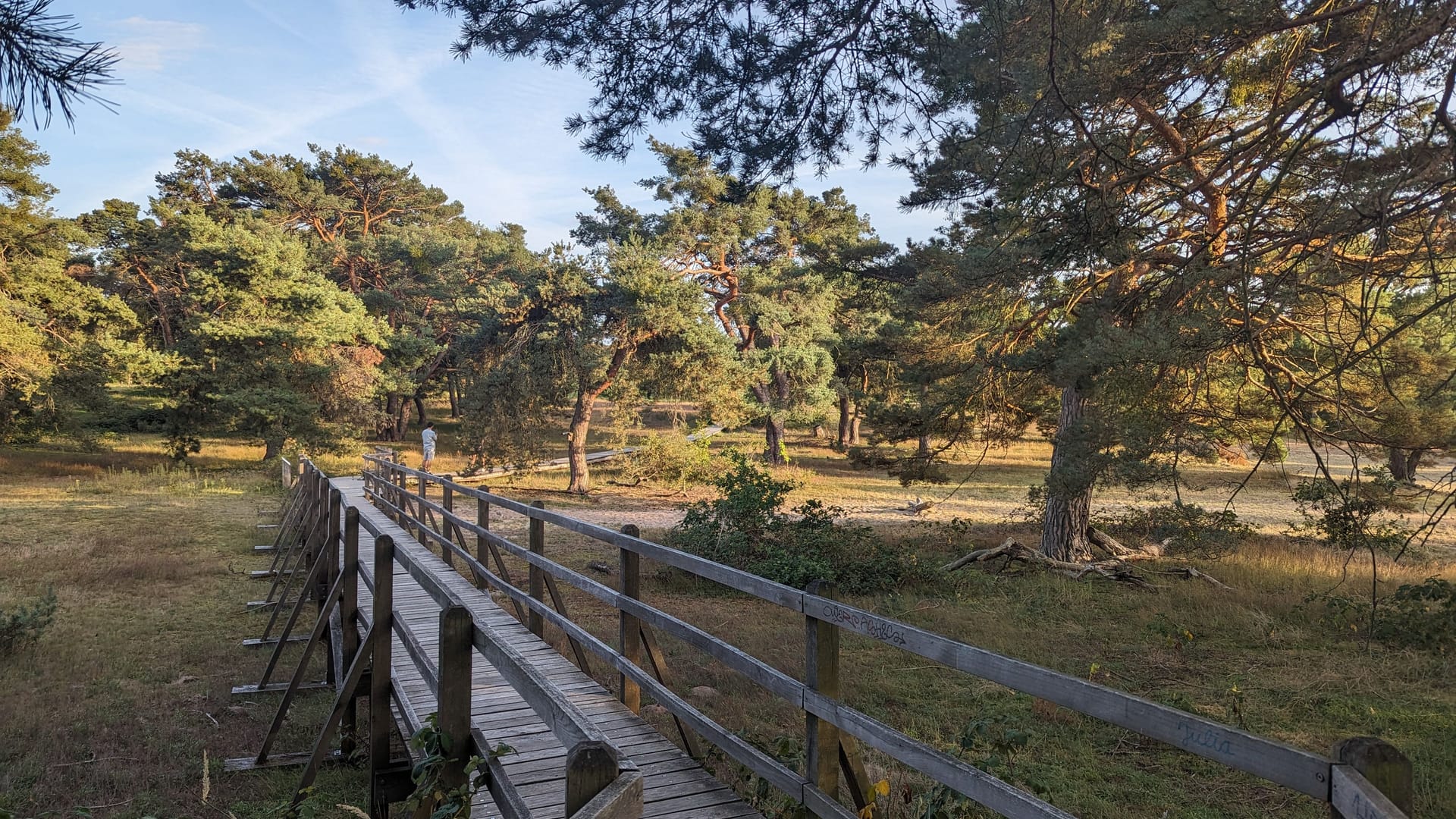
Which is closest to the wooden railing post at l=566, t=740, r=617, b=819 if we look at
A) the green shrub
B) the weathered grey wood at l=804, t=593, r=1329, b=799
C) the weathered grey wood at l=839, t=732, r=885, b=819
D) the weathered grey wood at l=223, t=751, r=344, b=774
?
the weathered grey wood at l=804, t=593, r=1329, b=799

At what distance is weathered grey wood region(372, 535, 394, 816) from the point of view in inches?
172

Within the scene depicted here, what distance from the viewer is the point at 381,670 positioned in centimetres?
450

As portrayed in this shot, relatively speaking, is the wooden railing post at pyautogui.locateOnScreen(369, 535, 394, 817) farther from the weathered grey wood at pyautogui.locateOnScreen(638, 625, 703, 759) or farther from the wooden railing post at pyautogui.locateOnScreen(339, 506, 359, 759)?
the wooden railing post at pyautogui.locateOnScreen(339, 506, 359, 759)

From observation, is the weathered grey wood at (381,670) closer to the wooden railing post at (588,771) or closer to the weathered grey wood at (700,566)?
the weathered grey wood at (700,566)

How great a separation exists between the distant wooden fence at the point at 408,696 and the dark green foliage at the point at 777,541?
597 cm

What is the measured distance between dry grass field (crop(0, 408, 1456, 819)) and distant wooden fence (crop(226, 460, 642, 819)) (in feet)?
1.62

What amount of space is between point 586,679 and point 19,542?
1566 centimetres

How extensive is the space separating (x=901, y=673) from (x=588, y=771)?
7514mm

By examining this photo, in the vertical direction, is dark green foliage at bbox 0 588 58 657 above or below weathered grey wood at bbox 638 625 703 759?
below

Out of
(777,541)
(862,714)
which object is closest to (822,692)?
(862,714)

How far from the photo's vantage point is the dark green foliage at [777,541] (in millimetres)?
12891

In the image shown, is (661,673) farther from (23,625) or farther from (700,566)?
(23,625)

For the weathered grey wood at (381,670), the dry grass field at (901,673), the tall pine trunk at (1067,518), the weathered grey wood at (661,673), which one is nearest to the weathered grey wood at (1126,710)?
the dry grass field at (901,673)

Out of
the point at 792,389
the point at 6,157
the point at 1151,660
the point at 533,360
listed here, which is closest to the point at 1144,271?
the point at 1151,660
